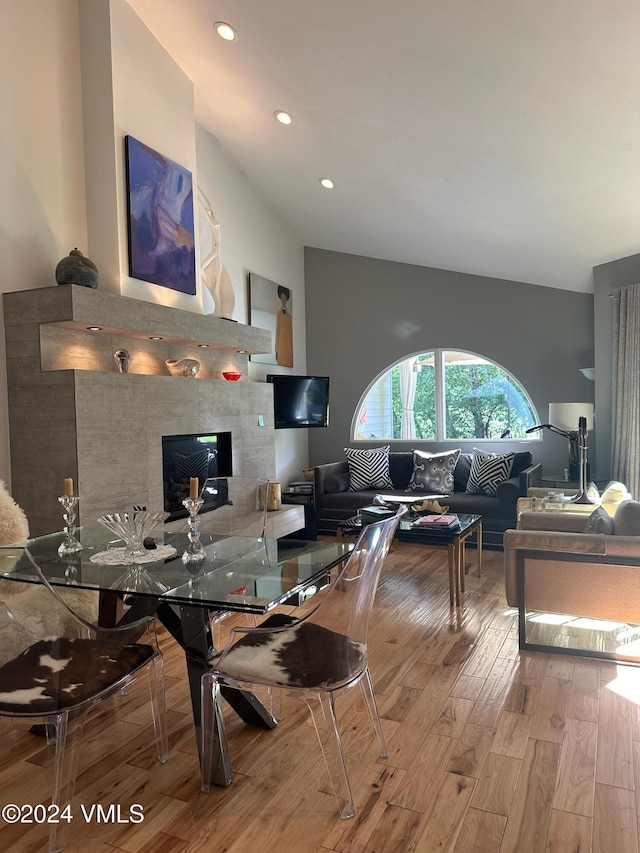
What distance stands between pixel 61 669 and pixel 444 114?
3.62 metres

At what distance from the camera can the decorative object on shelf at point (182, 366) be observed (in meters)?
4.59

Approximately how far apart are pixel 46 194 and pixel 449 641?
11.8ft

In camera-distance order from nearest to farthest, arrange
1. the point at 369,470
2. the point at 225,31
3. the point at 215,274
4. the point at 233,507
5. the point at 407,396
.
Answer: the point at 233,507 → the point at 225,31 → the point at 215,274 → the point at 369,470 → the point at 407,396

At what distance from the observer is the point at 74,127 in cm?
404

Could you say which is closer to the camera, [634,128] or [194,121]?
[634,128]

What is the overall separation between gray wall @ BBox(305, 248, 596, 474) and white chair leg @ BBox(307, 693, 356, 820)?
15.6ft

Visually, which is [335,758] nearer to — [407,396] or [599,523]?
[599,523]

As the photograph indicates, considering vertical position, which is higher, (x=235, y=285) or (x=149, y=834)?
(x=235, y=285)

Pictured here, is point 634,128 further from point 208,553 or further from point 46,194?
point 46,194

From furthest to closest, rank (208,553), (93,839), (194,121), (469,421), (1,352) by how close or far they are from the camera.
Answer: (469,421), (194,121), (1,352), (208,553), (93,839)

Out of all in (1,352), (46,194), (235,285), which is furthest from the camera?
(235,285)

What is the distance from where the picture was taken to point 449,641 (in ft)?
11.0

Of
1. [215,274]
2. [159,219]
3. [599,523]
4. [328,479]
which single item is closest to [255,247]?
[215,274]

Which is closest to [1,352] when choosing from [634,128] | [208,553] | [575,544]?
[208,553]
